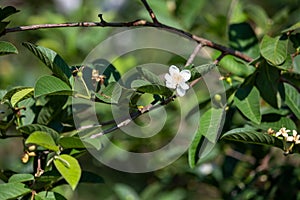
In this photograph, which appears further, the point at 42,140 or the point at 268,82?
the point at 268,82

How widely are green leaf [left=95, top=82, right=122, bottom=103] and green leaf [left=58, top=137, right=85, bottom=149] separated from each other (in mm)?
76

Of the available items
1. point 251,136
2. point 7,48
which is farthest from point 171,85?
point 7,48

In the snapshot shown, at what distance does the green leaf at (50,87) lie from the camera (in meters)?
0.85

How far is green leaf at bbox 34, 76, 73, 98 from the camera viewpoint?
2.80ft

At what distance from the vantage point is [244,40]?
1267 millimetres

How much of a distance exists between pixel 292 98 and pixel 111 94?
39 cm

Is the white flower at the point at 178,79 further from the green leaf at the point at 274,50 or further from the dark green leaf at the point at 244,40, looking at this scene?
the dark green leaf at the point at 244,40

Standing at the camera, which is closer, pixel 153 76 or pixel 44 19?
pixel 153 76

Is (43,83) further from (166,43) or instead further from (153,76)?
(166,43)

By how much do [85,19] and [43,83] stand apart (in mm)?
1260

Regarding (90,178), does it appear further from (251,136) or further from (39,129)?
Result: (251,136)

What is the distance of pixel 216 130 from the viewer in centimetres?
102

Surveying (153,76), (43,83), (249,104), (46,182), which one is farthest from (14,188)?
(249,104)

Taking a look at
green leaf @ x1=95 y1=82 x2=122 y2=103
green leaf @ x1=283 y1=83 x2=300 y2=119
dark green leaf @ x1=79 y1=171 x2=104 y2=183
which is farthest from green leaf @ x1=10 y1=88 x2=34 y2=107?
green leaf @ x1=283 y1=83 x2=300 y2=119
